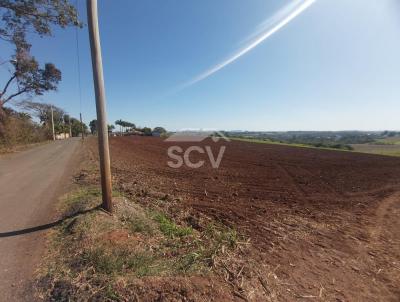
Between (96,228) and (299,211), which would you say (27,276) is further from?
(299,211)

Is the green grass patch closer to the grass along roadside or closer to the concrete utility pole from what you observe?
the grass along roadside

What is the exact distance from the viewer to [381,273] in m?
3.82

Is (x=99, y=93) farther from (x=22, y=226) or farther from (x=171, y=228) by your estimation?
(x=22, y=226)

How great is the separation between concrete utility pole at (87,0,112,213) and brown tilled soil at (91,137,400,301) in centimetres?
183

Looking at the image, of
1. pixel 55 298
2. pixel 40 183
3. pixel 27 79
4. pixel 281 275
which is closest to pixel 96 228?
pixel 55 298

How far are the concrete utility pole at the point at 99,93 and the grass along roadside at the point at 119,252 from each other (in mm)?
537

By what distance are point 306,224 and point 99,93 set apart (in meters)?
4.88

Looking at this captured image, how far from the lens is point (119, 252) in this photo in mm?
3660

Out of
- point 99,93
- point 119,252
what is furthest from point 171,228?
point 99,93

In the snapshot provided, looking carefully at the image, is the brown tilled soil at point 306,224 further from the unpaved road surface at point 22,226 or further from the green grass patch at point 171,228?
the unpaved road surface at point 22,226

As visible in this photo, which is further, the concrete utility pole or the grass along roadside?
the concrete utility pole

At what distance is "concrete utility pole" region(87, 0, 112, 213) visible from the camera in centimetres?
491

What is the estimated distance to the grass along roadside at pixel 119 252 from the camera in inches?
118

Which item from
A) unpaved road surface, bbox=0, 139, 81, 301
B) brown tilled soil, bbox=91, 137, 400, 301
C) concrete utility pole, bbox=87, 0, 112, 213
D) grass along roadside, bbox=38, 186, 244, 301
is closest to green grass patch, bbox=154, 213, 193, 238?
grass along roadside, bbox=38, 186, 244, 301
